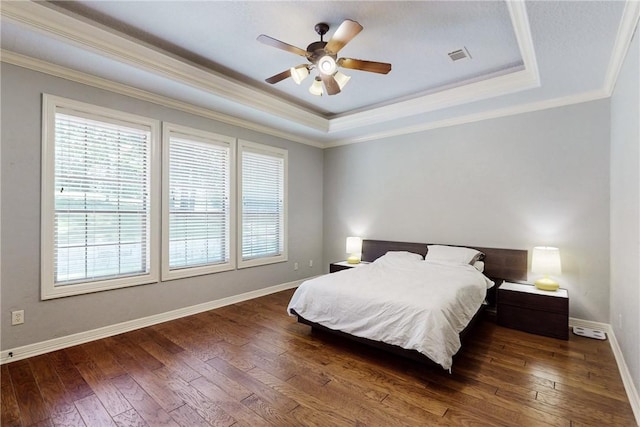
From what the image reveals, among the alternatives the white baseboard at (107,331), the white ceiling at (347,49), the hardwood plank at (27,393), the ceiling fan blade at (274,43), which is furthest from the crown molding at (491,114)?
the hardwood plank at (27,393)

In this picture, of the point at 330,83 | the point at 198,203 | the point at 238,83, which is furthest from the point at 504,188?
the point at 198,203

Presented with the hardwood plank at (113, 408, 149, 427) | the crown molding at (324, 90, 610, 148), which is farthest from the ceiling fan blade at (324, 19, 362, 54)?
the hardwood plank at (113, 408, 149, 427)

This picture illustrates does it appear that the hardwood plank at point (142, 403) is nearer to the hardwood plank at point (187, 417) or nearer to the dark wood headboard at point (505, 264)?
the hardwood plank at point (187, 417)

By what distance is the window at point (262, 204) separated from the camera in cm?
464

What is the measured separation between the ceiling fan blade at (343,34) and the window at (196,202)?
7.78 feet

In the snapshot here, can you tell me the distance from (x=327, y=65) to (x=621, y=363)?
3513mm

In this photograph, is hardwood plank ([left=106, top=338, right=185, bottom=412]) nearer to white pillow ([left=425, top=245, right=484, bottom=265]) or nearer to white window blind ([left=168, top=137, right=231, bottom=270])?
white window blind ([left=168, top=137, right=231, bottom=270])

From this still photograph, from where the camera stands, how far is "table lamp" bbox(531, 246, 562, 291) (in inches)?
129

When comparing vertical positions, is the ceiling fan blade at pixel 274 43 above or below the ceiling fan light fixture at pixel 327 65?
above

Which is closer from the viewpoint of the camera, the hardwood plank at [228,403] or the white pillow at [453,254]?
the hardwood plank at [228,403]

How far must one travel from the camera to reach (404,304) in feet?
8.49

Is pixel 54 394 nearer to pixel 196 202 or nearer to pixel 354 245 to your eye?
pixel 196 202

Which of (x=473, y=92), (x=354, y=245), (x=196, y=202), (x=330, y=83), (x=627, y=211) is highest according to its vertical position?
(x=473, y=92)

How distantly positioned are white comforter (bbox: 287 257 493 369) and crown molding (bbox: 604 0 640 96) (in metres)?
2.35
